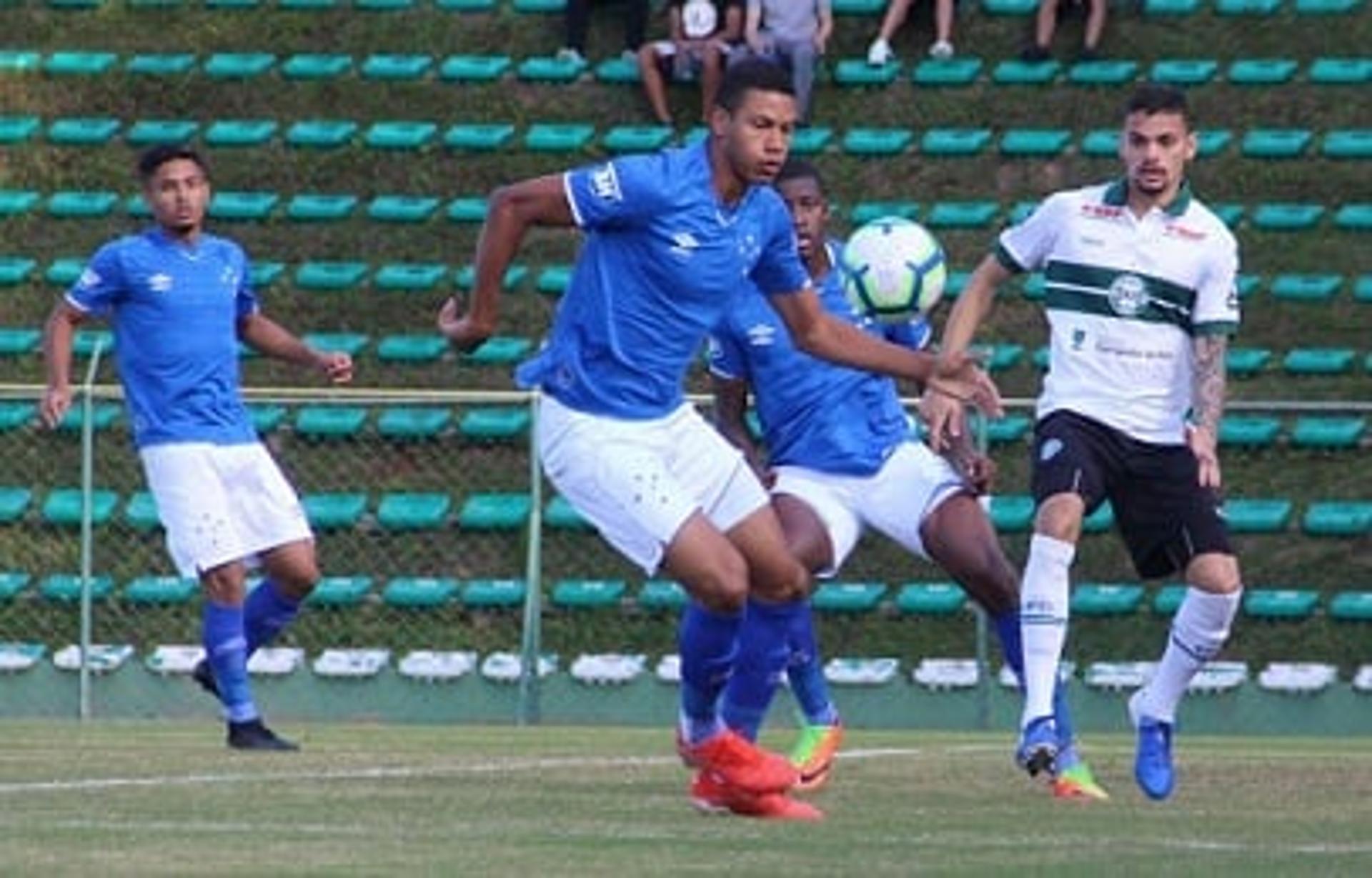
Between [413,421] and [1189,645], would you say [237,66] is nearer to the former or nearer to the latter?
[413,421]

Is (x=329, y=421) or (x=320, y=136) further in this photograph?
(x=320, y=136)

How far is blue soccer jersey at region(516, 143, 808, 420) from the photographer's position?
10891 millimetres

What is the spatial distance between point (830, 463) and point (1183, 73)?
40.8ft

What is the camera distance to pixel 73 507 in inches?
894

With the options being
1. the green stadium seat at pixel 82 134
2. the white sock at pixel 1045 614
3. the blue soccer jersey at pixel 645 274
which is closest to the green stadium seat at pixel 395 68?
the green stadium seat at pixel 82 134

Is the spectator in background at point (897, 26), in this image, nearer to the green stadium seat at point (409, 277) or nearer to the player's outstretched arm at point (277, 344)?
the green stadium seat at point (409, 277)

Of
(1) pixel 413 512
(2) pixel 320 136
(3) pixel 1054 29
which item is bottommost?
(1) pixel 413 512

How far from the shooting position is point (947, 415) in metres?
11.4

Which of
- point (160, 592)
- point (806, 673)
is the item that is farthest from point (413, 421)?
point (806, 673)

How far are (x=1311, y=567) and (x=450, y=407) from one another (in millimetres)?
4980

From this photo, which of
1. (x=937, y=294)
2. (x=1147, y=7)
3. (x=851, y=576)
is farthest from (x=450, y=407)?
(x=937, y=294)

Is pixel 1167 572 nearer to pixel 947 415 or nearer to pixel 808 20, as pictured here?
pixel 947 415

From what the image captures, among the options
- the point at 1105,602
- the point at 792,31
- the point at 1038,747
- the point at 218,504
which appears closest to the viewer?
the point at 1038,747

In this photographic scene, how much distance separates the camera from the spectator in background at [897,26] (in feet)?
85.0
